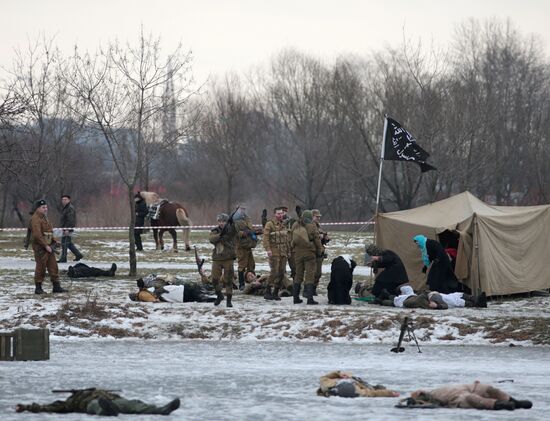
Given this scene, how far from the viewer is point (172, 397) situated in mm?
13367

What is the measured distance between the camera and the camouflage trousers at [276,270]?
23.9 meters

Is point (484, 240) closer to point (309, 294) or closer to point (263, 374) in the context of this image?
point (309, 294)

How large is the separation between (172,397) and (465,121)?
4331cm

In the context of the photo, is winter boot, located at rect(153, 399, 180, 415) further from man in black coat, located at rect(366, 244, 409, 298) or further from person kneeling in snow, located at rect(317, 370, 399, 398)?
man in black coat, located at rect(366, 244, 409, 298)

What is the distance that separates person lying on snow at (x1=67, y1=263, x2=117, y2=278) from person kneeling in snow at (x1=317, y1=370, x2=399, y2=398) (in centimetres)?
1471

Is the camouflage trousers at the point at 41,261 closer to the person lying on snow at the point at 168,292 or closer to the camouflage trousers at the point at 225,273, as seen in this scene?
the person lying on snow at the point at 168,292

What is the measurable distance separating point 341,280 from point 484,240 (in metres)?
3.45

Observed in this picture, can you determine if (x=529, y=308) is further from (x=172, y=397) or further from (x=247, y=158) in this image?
(x=247, y=158)

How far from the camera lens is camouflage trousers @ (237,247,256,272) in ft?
84.1

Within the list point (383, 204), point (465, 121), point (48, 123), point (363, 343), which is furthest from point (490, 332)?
point (383, 204)

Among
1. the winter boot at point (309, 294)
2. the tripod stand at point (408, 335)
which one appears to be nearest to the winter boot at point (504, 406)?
the tripod stand at point (408, 335)

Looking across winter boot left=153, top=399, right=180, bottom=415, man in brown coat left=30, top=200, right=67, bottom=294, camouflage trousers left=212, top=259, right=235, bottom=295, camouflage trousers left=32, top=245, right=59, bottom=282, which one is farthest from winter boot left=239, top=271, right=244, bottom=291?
winter boot left=153, top=399, right=180, bottom=415

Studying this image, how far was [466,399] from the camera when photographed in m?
12.5

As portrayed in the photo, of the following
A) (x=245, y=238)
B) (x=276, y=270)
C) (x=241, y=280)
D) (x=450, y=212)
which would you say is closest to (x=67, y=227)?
(x=241, y=280)
